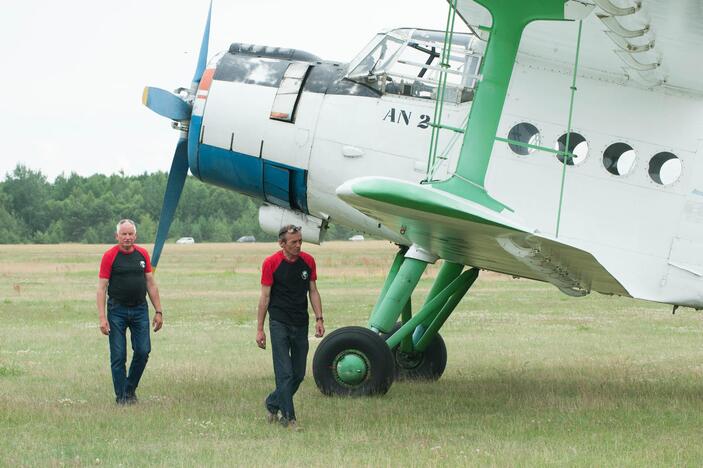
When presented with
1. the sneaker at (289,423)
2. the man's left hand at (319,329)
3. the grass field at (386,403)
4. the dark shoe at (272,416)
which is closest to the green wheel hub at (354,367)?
the grass field at (386,403)

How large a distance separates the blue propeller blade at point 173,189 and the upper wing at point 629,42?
3.98m

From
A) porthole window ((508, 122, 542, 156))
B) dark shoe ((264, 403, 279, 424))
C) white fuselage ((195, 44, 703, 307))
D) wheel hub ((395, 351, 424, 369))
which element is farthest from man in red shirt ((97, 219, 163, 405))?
porthole window ((508, 122, 542, 156))

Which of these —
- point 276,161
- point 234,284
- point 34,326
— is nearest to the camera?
point 276,161

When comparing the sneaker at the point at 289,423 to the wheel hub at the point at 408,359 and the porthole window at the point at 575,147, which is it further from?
the wheel hub at the point at 408,359

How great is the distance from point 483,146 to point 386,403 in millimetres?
2700

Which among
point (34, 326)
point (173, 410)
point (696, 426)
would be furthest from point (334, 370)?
point (34, 326)

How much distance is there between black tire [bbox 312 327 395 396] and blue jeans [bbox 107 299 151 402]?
168 cm

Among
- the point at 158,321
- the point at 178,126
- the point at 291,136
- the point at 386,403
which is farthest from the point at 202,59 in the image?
the point at 386,403

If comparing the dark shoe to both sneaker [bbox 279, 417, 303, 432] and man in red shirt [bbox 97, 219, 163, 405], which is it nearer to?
sneaker [bbox 279, 417, 303, 432]

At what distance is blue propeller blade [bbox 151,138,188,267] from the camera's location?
12695 mm

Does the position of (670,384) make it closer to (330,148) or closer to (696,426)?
(696,426)

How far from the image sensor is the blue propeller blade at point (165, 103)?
12242mm

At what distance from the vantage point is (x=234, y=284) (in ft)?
125

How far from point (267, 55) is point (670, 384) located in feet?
19.0
